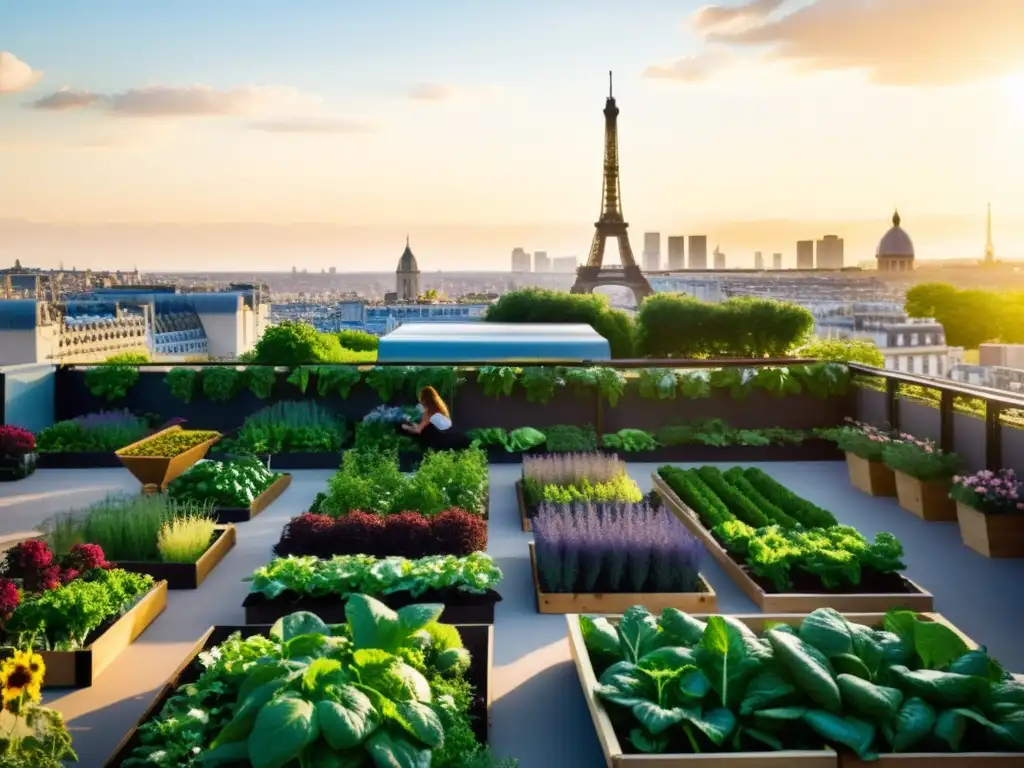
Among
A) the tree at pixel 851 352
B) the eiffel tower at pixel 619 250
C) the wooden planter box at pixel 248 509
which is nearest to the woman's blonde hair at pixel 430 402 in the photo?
the wooden planter box at pixel 248 509

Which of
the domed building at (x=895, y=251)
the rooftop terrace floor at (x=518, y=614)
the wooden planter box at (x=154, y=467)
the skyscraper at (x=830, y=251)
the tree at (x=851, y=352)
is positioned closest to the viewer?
the rooftop terrace floor at (x=518, y=614)

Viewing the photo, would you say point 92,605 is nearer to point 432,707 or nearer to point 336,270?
point 432,707

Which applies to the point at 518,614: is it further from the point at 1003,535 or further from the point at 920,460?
the point at 920,460

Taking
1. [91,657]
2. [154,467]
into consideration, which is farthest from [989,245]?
[91,657]

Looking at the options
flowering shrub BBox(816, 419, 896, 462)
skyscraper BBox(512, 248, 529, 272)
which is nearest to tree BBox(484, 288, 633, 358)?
flowering shrub BBox(816, 419, 896, 462)

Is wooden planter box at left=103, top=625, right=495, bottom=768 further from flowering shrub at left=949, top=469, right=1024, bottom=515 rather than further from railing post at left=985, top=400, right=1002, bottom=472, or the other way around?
railing post at left=985, top=400, right=1002, bottom=472

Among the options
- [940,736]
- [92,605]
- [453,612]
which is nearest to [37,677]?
[92,605]

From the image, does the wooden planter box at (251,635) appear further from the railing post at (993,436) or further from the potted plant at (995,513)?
the railing post at (993,436)

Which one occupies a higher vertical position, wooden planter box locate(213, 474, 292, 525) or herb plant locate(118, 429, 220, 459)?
herb plant locate(118, 429, 220, 459)
